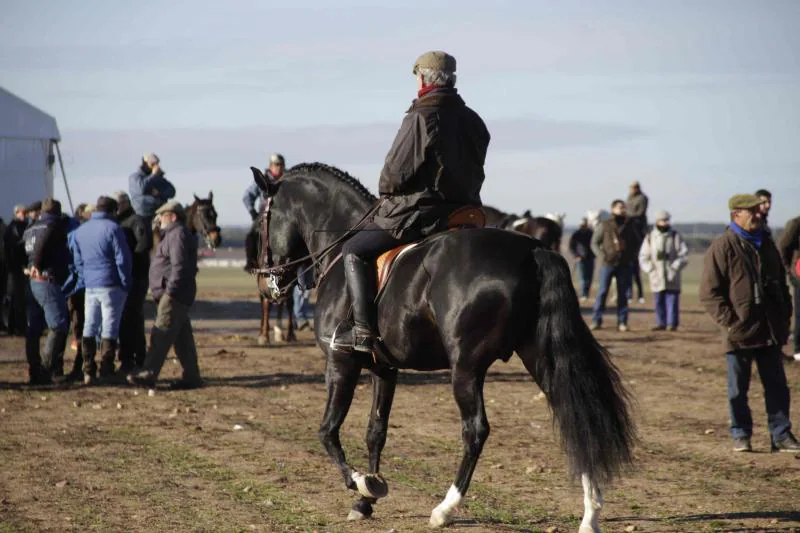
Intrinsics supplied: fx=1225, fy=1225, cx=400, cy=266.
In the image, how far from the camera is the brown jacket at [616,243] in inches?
896

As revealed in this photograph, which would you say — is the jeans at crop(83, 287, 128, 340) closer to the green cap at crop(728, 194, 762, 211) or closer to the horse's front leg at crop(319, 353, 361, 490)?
the horse's front leg at crop(319, 353, 361, 490)

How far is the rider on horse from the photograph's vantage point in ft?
26.1

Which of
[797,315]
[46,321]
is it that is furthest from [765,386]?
[46,321]

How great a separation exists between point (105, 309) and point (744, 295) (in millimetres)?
7729

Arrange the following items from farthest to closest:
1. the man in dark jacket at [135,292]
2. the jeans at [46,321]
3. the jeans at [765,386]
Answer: the man in dark jacket at [135,292] → the jeans at [46,321] → the jeans at [765,386]

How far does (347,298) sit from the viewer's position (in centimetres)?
828

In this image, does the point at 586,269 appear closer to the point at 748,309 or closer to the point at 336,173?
the point at 748,309

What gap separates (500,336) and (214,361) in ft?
36.8

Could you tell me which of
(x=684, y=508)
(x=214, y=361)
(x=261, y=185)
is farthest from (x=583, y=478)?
(x=214, y=361)

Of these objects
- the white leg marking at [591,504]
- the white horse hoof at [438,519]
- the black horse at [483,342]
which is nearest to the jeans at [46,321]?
the black horse at [483,342]

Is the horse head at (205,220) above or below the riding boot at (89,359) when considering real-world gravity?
above

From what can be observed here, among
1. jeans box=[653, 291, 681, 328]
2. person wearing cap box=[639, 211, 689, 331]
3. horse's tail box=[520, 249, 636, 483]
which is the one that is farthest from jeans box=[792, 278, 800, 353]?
horse's tail box=[520, 249, 636, 483]

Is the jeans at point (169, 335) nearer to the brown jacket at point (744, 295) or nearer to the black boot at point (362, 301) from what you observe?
the brown jacket at point (744, 295)

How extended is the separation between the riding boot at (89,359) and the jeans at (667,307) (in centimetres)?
1129
